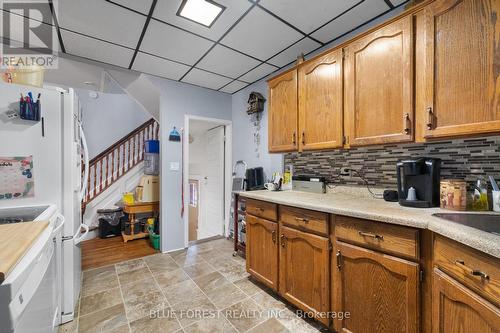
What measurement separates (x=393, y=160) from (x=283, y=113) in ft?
3.57

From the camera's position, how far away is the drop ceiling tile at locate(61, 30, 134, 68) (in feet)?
6.57

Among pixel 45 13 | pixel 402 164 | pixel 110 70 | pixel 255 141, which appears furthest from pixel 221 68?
pixel 402 164

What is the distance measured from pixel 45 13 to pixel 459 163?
3.25 meters

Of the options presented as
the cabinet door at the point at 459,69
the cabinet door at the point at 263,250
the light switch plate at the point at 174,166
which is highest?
the cabinet door at the point at 459,69

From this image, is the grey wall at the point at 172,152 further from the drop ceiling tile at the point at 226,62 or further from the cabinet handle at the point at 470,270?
the cabinet handle at the point at 470,270

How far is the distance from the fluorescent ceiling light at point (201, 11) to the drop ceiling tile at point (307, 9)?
36 centimetres

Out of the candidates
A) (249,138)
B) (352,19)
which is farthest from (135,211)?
(352,19)

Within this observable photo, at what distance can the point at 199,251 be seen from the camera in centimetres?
293

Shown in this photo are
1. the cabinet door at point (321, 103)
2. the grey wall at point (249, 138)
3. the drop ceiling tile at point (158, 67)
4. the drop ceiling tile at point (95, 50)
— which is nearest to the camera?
the cabinet door at point (321, 103)

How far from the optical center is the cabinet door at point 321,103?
5.65ft

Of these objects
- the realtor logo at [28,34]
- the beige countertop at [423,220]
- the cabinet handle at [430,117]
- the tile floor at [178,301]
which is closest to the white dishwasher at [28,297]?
the tile floor at [178,301]

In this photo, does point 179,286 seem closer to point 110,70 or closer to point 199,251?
point 199,251

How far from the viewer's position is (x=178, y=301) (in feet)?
6.02

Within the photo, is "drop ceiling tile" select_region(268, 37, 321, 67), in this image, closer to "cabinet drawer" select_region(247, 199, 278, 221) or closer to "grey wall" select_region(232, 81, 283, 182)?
"grey wall" select_region(232, 81, 283, 182)
